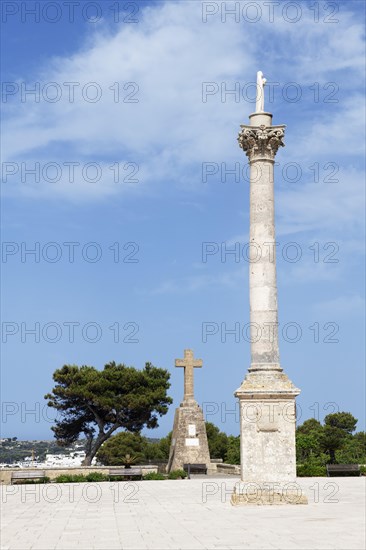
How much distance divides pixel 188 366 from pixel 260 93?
17.0 metres

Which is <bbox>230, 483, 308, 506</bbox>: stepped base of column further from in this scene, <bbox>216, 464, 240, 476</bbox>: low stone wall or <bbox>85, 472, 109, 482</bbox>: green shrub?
<bbox>216, 464, 240, 476</bbox>: low stone wall

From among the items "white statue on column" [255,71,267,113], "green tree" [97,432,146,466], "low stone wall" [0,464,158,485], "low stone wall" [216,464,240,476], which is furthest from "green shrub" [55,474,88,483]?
"green tree" [97,432,146,466]

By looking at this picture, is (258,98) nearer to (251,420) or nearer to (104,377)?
(251,420)

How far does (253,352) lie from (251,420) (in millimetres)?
1786

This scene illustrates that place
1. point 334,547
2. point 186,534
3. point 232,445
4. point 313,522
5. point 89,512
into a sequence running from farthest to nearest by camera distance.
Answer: point 232,445 → point 89,512 → point 313,522 → point 186,534 → point 334,547

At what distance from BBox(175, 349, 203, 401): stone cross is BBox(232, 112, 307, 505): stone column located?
15.8m

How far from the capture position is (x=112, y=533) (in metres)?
12.5

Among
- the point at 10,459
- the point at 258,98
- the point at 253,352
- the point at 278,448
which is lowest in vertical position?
the point at 10,459

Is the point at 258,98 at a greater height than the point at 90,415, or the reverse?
the point at 258,98

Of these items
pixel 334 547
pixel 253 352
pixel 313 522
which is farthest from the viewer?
pixel 253 352

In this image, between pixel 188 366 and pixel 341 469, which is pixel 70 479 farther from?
pixel 341 469

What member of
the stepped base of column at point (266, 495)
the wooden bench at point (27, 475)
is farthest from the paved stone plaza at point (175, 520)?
the wooden bench at point (27, 475)

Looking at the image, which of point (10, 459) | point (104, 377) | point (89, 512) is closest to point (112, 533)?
point (89, 512)

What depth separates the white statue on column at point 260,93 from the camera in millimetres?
18859
